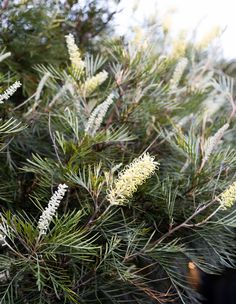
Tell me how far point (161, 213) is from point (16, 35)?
593mm

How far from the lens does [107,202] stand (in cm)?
86

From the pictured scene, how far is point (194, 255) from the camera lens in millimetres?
853

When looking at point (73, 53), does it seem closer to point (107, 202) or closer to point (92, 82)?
point (92, 82)

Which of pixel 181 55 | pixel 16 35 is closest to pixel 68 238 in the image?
pixel 16 35

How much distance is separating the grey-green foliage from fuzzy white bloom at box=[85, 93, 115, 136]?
0.06ft

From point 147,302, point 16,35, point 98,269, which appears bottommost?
point 147,302

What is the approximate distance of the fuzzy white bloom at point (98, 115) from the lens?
2.60 feet

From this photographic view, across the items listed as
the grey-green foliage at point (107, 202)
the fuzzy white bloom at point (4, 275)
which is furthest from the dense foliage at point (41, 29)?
the fuzzy white bloom at point (4, 275)

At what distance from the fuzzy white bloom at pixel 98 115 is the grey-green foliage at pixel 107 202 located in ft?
0.06

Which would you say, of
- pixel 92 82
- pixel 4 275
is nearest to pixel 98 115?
pixel 92 82

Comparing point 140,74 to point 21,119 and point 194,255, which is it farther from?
point 194,255

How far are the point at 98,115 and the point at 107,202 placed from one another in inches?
7.2

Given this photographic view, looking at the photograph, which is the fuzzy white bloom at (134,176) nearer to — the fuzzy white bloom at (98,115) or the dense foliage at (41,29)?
the fuzzy white bloom at (98,115)

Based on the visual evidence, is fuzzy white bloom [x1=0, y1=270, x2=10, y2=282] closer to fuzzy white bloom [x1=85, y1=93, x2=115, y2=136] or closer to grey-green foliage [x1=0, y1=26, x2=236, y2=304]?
grey-green foliage [x1=0, y1=26, x2=236, y2=304]
